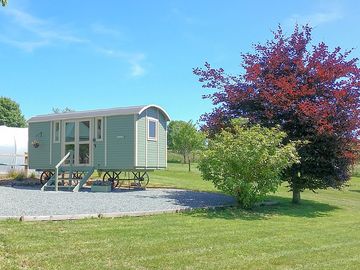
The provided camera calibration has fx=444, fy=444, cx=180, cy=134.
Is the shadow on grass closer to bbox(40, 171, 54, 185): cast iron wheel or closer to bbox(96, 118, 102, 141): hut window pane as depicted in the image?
bbox(96, 118, 102, 141): hut window pane

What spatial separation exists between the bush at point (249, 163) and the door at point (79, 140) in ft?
21.5

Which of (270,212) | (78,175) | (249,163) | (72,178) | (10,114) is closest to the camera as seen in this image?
(249,163)

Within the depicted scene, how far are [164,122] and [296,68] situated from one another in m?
6.00

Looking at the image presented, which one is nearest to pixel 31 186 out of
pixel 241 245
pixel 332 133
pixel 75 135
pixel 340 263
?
pixel 75 135

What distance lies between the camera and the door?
17078 mm

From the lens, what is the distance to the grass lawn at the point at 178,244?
18.6ft

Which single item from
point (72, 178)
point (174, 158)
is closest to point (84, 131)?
point (72, 178)

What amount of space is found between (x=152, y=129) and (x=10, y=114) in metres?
56.4

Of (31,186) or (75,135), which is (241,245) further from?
(31,186)

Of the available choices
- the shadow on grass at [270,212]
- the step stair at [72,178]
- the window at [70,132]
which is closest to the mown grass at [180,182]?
the step stair at [72,178]

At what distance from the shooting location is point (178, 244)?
6785 millimetres

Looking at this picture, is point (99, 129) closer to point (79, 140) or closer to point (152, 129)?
point (79, 140)

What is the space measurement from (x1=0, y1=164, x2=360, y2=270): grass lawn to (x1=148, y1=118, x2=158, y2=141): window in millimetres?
7170

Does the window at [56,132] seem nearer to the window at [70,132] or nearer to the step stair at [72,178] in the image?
the window at [70,132]
